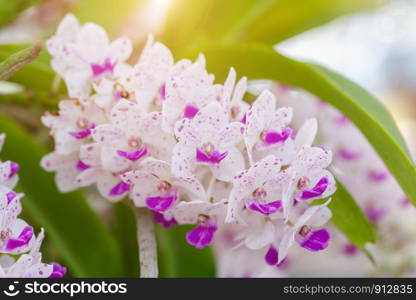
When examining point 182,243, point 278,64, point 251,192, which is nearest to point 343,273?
point 182,243

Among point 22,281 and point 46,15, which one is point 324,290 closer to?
point 22,281

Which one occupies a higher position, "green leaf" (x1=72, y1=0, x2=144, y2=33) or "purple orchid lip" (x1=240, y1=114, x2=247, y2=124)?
"green leaf" (x1=72, y1=0, x2=144, y2=33)

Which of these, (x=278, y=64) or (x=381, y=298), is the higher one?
(x=278, y=64)

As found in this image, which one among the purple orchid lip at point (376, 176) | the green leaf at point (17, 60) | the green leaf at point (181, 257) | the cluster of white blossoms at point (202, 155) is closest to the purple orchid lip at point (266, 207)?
the cluster of white blossoms at point (202, 155)

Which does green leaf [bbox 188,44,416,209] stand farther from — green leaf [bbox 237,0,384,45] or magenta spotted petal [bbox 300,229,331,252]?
green leaf [bbox 237,0,384,45]

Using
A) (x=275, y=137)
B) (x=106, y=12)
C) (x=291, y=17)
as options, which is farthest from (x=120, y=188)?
(x=291, y=17)

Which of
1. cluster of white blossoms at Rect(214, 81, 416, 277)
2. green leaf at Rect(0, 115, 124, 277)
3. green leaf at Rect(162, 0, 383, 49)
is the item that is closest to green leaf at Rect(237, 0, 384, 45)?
green leaf at Rect(162, 0, 383, 49)
